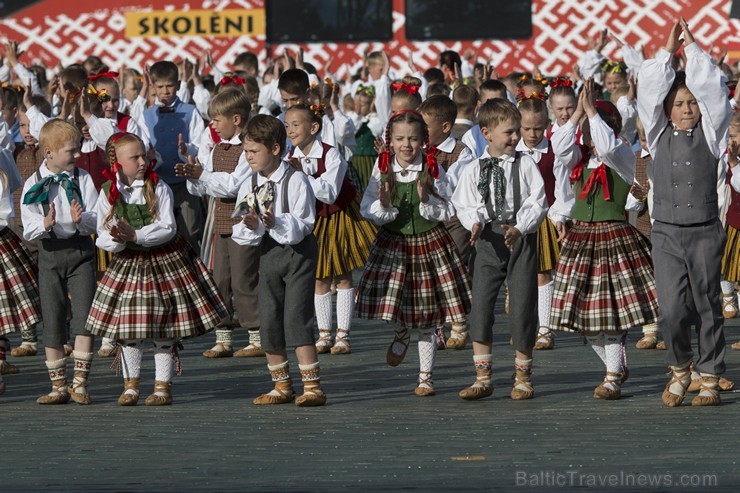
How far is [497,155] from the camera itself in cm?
880

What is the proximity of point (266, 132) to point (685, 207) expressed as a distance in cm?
229

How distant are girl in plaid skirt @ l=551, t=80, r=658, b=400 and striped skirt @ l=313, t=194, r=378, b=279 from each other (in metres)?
1.93

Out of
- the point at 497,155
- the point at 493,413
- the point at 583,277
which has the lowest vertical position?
the point at 493,413

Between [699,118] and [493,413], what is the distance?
6.23ft

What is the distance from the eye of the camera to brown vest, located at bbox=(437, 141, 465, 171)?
10136 mm

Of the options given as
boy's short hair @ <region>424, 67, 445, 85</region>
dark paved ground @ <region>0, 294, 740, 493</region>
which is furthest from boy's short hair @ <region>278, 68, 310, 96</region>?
boy's short hair @ <region>424, 67, 445, 85</region>

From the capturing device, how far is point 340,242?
34.9ft

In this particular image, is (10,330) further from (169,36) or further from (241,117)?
(169,36)

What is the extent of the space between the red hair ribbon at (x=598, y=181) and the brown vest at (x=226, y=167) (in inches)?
92.8

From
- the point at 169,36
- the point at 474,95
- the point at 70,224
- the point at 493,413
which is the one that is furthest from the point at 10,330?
the point at 169,36

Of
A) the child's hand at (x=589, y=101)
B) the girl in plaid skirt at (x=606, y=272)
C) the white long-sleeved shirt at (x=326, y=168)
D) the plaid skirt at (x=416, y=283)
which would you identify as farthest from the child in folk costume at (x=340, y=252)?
the child's hand at (x=589, y=101)

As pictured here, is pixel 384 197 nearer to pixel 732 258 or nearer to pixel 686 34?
pixel 686 34

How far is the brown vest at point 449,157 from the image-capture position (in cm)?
1014

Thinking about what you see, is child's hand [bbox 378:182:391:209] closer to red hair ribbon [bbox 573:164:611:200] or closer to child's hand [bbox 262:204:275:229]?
child's hand [bbox 262:204:275:229]
